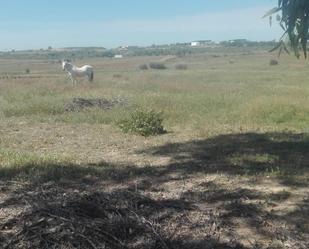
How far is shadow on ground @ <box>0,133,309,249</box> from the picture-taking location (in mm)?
5145

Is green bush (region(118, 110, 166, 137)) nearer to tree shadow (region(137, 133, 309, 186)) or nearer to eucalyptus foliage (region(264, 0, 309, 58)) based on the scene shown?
tree shadow (region(137, 133, 309, 186))

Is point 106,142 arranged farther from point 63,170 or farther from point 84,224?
point 84,224

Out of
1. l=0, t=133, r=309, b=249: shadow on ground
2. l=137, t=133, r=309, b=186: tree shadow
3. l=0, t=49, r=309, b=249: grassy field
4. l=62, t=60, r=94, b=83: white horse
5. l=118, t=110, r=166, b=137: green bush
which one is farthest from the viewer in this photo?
l=62, t=60, r=94, b=83: white horse

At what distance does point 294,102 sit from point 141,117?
6.72 meters

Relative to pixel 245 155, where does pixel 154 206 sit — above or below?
above

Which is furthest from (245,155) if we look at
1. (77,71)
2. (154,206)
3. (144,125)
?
(77,71)

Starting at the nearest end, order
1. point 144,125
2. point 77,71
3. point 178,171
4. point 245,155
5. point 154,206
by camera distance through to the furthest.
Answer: point 154,206 → point 178,171 → point 245,155 → point 144,125 → point 77,71

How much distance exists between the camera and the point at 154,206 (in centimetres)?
615

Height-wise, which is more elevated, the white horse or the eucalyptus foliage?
the eucalyptus foliage

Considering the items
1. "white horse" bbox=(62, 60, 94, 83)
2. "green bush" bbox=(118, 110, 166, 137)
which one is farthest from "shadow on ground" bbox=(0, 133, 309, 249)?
"white horse" bbox=(62, 60, 94, 83)

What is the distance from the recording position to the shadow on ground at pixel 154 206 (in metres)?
5.14

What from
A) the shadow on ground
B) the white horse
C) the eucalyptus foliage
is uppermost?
the eucalyptus foliage

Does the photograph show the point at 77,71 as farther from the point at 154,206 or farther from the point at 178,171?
the point at 154,206

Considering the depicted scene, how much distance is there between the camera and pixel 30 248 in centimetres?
492
